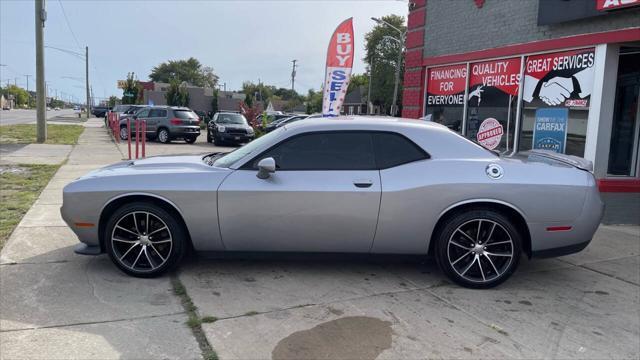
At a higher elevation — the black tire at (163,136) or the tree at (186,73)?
the tree at (186,73)

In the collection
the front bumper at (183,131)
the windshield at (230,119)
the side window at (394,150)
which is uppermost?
the windshield at (230,119)

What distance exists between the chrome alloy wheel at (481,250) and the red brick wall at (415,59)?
825cm

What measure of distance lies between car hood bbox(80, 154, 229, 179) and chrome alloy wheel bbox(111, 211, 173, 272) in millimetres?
439

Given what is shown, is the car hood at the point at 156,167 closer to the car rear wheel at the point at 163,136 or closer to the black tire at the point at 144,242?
the black tire at the point at 144,242

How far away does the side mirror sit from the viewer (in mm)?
4340

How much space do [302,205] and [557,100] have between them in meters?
6.60

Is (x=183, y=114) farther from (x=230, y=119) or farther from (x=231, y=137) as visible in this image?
(x=231, y=137)

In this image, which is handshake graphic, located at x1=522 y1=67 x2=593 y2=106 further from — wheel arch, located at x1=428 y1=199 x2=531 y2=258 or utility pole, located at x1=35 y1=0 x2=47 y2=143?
utility pole, located at x1=35 y1=0 x2=47 y2=143

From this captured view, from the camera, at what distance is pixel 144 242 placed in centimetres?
458

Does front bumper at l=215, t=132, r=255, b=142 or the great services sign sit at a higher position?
the great services sign

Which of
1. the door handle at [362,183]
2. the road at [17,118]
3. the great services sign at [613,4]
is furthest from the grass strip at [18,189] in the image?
the road at [17,118]

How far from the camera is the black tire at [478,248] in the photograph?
14.8ft

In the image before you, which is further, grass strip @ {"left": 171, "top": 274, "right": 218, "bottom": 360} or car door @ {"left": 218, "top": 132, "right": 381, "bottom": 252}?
car door @ {"left": 218, "top": 132, "right": 381, "bottom": 252}

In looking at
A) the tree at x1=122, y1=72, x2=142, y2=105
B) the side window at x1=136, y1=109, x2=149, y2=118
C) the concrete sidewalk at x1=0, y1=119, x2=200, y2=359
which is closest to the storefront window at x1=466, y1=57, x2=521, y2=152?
the concrete sidewalk at x1=0, y1=119, x2=200, y2=359
